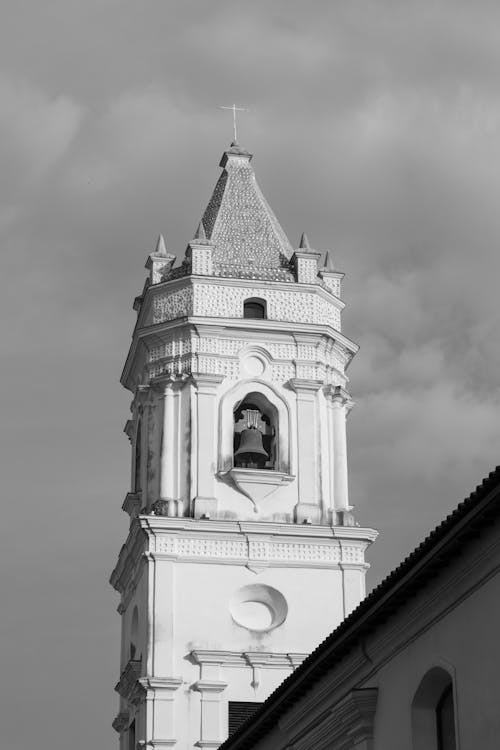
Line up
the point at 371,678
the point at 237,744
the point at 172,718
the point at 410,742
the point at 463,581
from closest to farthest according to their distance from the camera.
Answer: the point at 463,581 → the point at 410,742 → the point at 371,678 → the point at 237,744 → the point at 172,718

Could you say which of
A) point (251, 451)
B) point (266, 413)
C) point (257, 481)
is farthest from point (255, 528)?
point (266, 413)

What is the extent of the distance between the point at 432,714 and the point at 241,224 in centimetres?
2086

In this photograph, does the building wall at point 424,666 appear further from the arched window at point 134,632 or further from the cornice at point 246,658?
the arched window at point 134,632

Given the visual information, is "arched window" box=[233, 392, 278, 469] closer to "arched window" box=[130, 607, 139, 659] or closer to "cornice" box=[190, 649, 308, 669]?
"arched window" box=[130, 607, 139, 659]

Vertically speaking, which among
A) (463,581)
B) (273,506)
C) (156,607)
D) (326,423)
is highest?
(326,423)

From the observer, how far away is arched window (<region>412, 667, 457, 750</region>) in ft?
60.7

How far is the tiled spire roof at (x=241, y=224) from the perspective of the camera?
1465 inches

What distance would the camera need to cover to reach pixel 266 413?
35.7 metres

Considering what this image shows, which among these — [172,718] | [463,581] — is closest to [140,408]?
[172,718]

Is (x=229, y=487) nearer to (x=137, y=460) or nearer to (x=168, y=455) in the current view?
(x=168, y=455)

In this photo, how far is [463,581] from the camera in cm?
1750

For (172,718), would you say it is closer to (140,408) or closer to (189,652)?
(189,652)

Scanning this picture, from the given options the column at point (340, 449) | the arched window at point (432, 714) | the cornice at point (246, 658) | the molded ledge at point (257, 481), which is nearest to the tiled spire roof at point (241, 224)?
the column at point (340, 449)

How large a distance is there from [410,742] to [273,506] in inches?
613
